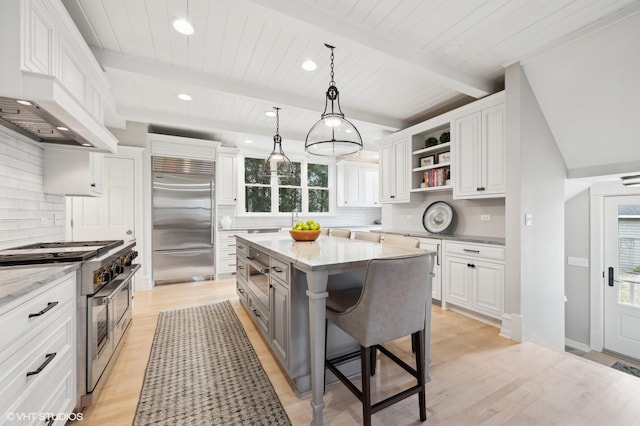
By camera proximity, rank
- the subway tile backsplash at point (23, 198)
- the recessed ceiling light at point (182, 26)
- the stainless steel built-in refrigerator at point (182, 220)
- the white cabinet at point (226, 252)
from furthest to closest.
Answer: the white cabinet at point (226, 252) < the stainless steel built-in refrigerator at point (182, 220) < the recessed ceiling light at point (182, 26) < the subway tile backsplash at point (23, 198)

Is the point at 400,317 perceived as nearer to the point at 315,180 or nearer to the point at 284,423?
the point at 284,423

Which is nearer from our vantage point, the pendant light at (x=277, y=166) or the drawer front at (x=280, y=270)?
the drawer front at (x=280, y=270)

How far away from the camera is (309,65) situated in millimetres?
Answer: 2689

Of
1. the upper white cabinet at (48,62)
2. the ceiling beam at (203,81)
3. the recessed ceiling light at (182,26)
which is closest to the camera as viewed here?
the upper white cabinet at (48,62)

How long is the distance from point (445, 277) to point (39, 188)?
14.0ft

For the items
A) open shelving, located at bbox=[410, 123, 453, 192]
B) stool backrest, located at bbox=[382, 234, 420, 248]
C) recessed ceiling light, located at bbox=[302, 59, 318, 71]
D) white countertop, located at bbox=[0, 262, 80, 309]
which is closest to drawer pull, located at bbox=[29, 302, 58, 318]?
white countertop, located at bbox=[0, 262, 80, 309]

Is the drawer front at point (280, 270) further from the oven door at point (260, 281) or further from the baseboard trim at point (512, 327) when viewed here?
the baseboard trim at point (512, 327)

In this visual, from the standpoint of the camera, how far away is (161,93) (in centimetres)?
333

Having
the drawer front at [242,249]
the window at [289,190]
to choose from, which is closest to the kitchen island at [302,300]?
the drawer front at [242,249]

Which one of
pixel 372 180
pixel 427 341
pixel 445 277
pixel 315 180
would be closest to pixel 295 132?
pixel 315 180

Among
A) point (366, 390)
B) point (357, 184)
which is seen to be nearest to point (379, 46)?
point (366, 390)

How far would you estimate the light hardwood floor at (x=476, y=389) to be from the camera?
159 centimetres

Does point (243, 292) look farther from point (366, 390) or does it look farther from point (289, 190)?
point (289, 190)

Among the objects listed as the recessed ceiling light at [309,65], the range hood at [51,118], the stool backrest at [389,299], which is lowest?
the stool backrest at [389,299]
